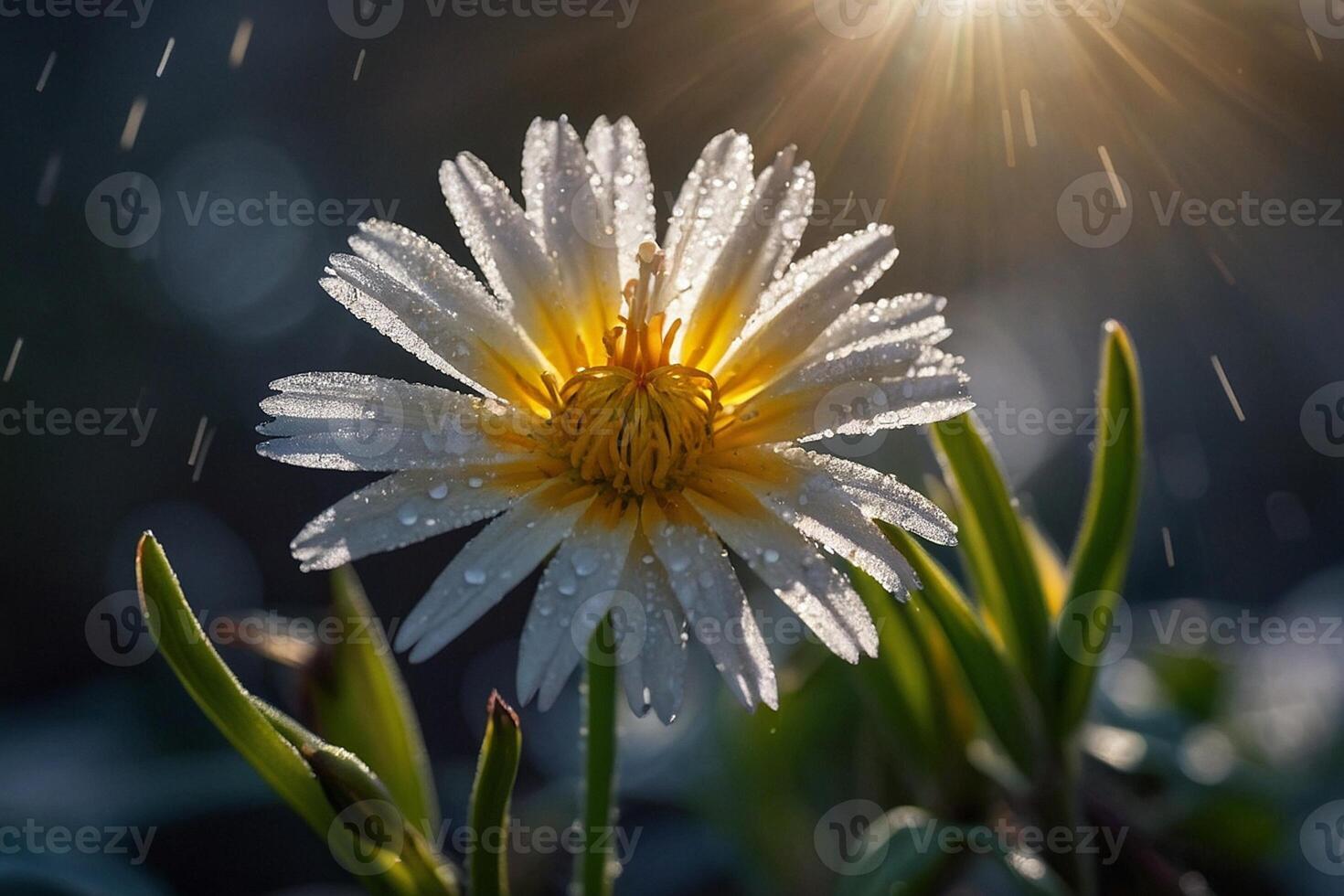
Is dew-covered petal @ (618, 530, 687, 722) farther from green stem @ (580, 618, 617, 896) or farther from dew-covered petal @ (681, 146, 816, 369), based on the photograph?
dew-covered petal @ (681, 146, 816, 369)

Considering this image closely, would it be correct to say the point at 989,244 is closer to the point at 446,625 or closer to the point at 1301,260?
the point at 1301,260

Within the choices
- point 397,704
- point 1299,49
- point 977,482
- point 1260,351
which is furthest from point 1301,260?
point 397,704

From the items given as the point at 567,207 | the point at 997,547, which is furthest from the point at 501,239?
the point at 997,547

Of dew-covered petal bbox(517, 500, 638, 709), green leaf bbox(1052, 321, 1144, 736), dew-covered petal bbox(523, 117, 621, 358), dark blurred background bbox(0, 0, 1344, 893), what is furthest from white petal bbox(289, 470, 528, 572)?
dark blurred background bbox(0, 0, 1344, 893)

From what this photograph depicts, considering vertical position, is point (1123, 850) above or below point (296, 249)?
below

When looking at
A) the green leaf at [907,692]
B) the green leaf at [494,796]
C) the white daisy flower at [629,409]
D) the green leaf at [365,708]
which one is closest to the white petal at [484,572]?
the white daisy flower at [629,409]

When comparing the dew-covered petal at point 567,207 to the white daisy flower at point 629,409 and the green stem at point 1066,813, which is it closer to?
the white daisy flower at point 629,409

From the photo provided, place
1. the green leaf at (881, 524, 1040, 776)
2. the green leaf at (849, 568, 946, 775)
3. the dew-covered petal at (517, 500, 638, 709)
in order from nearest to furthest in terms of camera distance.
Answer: the dew-covered petal at (517, 500, 638, 709) < the green leaf at (881, 524, 1040, 776) < the green leaf at (849, 568, 946, 775)
